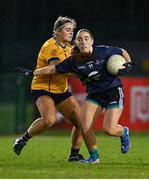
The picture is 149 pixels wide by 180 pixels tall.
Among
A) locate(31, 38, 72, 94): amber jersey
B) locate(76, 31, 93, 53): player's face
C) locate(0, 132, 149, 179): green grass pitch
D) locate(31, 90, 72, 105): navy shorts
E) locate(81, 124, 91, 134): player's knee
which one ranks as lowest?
locate(0, 132, 149, 179): green grass pitch

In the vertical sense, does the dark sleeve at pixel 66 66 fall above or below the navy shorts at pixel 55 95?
above

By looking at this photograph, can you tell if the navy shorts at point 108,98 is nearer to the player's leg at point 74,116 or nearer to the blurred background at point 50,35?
the player's leg at point 74,116

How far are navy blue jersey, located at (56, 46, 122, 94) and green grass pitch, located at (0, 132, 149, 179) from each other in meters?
1.13

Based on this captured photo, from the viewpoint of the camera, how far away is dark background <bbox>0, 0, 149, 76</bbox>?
108 ft

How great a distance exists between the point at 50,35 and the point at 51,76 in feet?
64.8

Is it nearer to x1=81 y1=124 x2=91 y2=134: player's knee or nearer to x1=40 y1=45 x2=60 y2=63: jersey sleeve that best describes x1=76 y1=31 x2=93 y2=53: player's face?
x1=40 y1=45 x2=60 y2=63: jersey sleeve

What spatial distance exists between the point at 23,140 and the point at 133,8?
3016 cm

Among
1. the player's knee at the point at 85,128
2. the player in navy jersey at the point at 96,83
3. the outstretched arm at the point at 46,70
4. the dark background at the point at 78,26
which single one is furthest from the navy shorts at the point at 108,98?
the dark background at the point at 78,26

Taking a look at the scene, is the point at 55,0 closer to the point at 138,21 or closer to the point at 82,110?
the point at 138,21

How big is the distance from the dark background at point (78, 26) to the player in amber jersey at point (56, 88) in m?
18.2

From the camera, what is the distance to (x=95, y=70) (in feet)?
40.7

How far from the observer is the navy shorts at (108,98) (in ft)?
41.2

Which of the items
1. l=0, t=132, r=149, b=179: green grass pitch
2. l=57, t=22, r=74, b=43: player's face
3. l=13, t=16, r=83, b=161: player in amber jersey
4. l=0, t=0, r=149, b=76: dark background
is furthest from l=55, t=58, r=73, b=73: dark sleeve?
l=0, t=0, r=149, b=76: dark background

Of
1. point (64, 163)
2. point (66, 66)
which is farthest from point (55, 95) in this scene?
point (64, 163)
